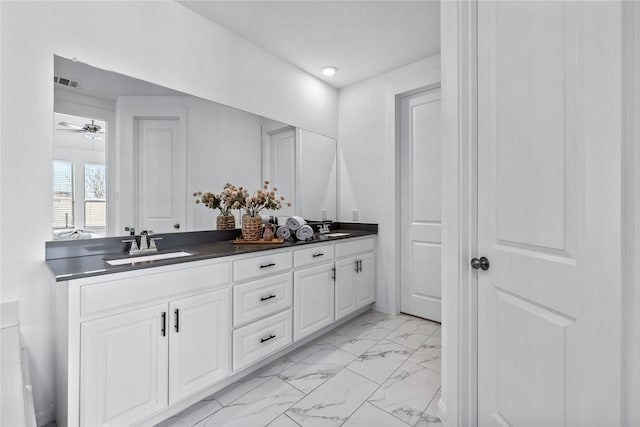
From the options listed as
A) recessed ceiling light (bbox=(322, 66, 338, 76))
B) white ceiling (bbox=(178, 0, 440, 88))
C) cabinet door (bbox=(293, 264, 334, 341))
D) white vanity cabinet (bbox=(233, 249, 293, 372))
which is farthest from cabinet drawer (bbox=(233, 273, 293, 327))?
recessed ceiling light (bbox=(322, 66, 338, 76))

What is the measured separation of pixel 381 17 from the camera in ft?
7.22

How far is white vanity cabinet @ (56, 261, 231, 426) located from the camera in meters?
1.21

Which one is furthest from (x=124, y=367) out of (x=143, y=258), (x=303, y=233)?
(x=303, y=233)

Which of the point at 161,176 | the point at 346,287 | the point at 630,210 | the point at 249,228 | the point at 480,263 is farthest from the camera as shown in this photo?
the point at 346,287

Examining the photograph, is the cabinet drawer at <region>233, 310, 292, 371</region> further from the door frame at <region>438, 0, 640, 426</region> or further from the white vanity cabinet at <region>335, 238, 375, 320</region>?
the door frame at <region>438, 0, 640, 426</region>

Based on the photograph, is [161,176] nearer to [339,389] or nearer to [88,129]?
[88,129]

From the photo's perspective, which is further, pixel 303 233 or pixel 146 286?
pixel 303 233

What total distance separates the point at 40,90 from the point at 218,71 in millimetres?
1122

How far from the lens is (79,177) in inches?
65.1

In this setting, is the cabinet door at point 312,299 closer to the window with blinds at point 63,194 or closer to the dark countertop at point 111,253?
the dark countertop at point 111,253

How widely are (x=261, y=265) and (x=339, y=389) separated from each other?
0.91 metres

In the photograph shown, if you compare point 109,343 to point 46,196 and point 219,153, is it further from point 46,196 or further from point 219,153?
point 219,153

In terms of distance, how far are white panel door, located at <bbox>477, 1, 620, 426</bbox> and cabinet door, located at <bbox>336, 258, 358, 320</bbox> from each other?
4.65 ft

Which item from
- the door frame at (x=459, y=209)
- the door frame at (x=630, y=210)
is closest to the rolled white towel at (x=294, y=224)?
the door frame at (x=459, y=209)
